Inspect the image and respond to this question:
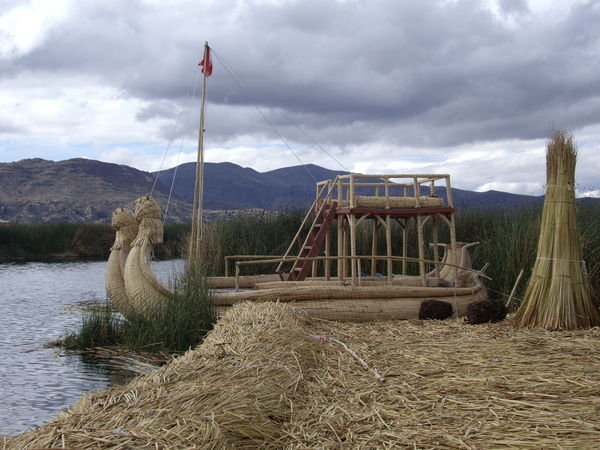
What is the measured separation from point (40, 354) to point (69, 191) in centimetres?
8695

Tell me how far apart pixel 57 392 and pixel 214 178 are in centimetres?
15157

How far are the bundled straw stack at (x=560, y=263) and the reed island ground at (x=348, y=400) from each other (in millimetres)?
1246

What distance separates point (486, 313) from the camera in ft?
28.0

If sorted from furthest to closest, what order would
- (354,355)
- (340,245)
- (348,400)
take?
(340,245) < (354,355) < (348,400)

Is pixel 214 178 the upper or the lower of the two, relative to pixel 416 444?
upper

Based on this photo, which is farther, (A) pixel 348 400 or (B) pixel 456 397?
(A) pixel 348 400

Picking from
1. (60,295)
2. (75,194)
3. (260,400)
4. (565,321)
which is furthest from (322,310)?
(75,194)

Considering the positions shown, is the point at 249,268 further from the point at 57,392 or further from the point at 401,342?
the point at 401,342

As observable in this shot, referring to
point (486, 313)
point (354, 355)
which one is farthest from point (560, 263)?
point (354, 355)

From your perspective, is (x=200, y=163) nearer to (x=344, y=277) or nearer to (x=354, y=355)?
(x=344, y=277)

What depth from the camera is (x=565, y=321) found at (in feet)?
24.3

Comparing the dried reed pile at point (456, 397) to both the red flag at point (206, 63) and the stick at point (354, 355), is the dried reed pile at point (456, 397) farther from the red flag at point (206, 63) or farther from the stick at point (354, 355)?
the red flag at point (206, 63)

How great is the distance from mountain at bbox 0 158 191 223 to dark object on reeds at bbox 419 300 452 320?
67251 millimetres

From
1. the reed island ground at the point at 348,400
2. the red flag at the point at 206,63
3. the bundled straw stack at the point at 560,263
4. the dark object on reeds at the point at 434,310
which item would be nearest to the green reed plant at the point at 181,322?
the dark object on reeds at the point at 434,310
